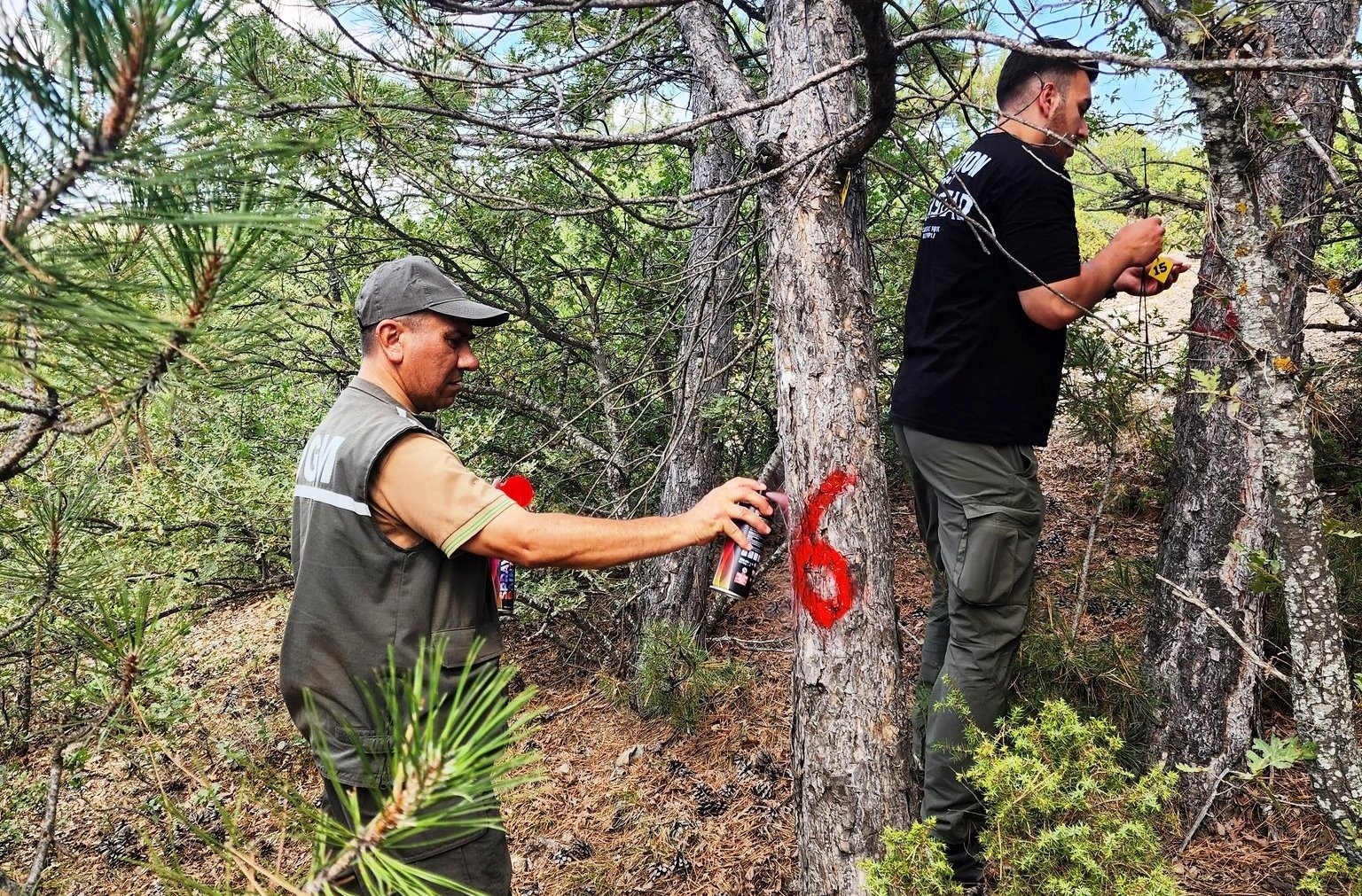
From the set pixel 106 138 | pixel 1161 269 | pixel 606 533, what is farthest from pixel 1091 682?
pixel 106 138

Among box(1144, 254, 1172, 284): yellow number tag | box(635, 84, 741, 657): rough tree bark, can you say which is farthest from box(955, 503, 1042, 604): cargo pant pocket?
box(635, 84, 741, 657): rough tree bark

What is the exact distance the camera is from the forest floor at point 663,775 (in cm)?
300

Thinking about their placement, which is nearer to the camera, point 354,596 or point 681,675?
point 354,596

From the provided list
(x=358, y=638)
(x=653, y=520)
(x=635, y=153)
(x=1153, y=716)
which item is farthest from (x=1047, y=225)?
(x=635, y=153)

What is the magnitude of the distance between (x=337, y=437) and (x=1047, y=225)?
2312 millimetres

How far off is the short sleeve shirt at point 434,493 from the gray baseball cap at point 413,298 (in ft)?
1.42

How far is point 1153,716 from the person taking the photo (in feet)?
10.3

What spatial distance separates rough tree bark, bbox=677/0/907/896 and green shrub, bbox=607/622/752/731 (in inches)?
58.5

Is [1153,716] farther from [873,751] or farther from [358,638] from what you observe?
[358,638]

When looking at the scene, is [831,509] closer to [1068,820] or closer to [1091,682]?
[1068,820]

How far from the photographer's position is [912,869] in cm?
210

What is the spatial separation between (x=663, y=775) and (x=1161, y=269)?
10.1 feet

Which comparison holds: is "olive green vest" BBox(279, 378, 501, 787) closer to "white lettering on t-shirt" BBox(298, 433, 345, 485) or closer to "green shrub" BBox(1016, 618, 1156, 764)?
"white lettering on t-shirt" BBox(298, 433, 345, 485)

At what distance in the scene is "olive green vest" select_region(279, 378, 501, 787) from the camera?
213 centimetres
